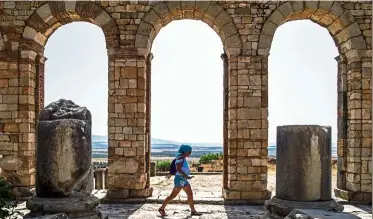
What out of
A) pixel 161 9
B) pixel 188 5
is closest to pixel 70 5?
pixel 161 9

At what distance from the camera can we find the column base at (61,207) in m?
5.62

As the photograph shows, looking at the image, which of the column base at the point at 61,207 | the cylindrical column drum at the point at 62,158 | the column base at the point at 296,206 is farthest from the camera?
the column base at the point at 296,206

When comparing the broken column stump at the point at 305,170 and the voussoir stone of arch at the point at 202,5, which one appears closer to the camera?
the broken column stump at the point at 305,170

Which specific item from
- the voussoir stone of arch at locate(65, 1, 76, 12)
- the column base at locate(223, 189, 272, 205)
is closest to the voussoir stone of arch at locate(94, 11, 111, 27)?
the voussoir stone of arch at locate(65, 1, 76, 12)

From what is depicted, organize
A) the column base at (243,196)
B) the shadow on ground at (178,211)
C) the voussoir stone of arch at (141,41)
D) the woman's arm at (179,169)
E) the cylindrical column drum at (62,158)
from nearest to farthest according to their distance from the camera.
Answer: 1. the cylindrical column drum at (62,158)
2. the woman's arm at (179,169)
3. the shadow on ground at (178,211)
4. the column base at (243,196)
5. the voussoir stone of arch at (141,41)

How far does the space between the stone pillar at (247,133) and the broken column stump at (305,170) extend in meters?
3.61

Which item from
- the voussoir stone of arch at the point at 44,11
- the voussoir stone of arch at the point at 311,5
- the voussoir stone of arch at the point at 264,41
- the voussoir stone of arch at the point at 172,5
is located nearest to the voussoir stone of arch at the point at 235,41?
the voussoir stone of arch at the point at 264,41

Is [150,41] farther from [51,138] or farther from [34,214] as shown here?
[34,214]

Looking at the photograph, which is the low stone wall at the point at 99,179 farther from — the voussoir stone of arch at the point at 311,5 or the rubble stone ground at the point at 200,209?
the voussoir stone of arch at the point at 311,5

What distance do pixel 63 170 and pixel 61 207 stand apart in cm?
50

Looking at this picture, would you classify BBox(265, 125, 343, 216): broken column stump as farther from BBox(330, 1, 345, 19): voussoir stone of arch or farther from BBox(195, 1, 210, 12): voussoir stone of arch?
BBox(330, 1, 345, 19): voussoir stone of arch

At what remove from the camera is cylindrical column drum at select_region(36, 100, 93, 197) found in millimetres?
5762

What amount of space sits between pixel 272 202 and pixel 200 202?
3.71 m

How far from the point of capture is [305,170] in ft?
20.4
